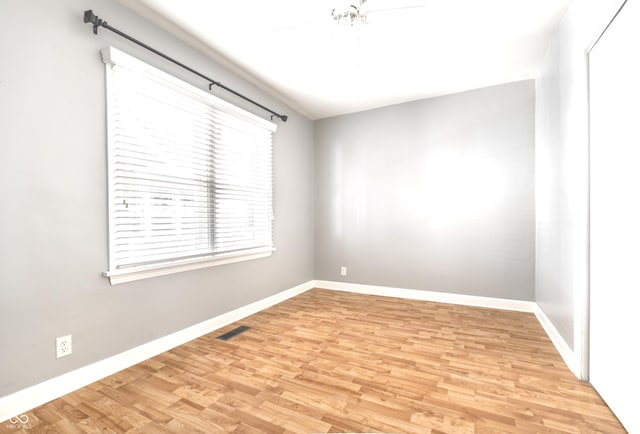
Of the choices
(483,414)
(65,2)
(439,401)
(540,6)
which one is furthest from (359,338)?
(65,2)

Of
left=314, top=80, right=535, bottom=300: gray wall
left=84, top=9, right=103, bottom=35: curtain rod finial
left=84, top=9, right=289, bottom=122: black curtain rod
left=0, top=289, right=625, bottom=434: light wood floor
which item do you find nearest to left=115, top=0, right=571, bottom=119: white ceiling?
left=84, top=9, right=289, bottom=122: black curtain rod

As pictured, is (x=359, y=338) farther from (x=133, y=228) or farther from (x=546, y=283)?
(x=133, y=228)

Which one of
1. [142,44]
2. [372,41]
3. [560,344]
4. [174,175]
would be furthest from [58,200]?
[560,344]

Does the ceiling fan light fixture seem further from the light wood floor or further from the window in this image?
the light wood floor

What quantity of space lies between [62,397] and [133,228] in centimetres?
109

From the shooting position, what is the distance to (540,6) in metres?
2.17

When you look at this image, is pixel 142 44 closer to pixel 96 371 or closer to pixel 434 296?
pixel 96 371

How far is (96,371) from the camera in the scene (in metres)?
1.95

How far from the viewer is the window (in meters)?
Result: 2.09

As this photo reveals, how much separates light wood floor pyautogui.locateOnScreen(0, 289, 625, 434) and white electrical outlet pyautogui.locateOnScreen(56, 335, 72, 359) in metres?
0.25

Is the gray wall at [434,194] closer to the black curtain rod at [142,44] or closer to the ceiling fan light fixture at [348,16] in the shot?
the black curtain rod at [142,44]

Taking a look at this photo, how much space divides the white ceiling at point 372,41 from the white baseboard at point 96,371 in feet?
8.33

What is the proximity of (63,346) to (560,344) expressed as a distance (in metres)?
3.50

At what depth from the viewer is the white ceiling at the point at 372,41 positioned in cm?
218
